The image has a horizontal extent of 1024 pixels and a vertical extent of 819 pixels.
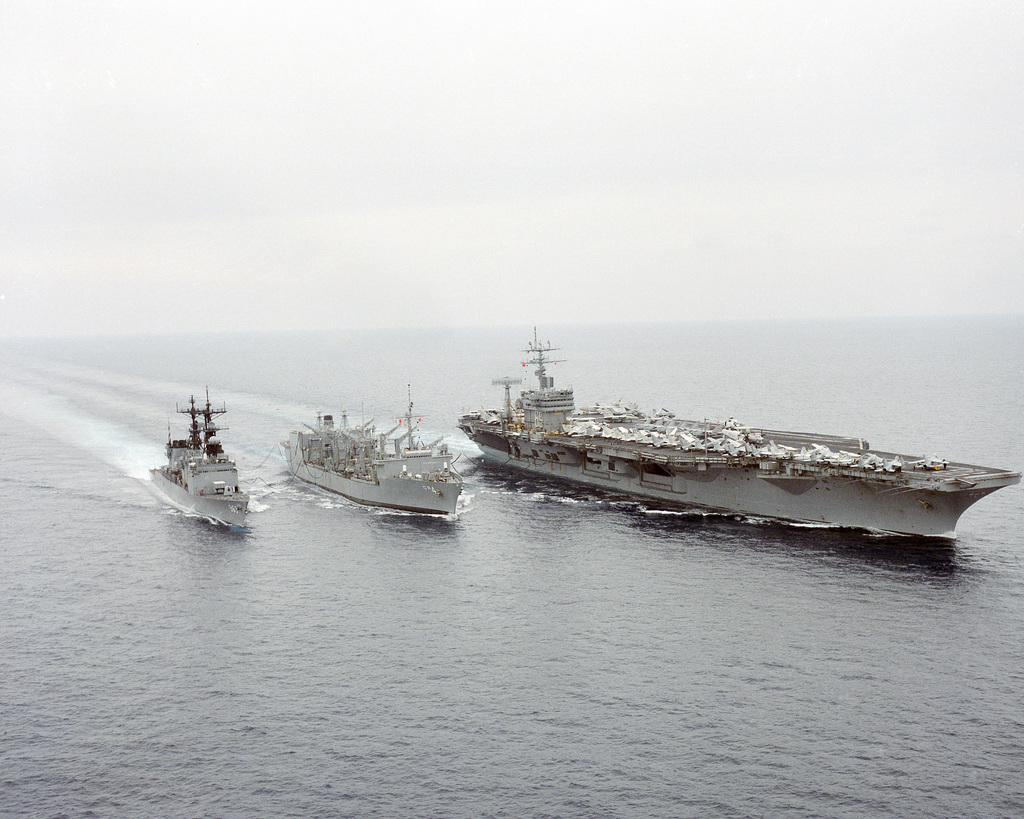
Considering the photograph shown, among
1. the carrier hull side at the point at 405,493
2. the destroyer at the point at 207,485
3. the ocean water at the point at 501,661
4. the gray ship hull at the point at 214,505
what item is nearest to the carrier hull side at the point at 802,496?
the ocean water at the point at 501,661

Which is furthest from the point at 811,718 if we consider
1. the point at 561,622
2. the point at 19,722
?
A: the point at 19,722

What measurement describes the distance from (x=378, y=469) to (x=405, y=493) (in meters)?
2.05

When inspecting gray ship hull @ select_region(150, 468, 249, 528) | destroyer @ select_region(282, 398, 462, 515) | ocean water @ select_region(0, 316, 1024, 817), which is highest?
destroyer @ select_region(282, 398, 462, 515)

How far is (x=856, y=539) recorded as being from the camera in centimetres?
3969

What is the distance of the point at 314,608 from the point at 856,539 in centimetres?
2327

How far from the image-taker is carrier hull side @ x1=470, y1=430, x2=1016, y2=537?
39.0 metres

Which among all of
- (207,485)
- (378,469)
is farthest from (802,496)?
(207,485)

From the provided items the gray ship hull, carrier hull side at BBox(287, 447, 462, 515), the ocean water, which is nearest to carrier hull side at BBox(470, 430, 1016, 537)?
the ocean water

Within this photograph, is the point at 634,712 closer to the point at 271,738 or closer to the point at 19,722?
the point at 271,738

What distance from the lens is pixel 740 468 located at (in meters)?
44.7

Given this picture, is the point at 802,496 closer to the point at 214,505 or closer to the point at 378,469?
the point at 378,469

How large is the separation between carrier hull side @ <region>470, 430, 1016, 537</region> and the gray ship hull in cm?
1988

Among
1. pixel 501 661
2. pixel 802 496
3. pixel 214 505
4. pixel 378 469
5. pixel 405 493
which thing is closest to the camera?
pixel 501 661

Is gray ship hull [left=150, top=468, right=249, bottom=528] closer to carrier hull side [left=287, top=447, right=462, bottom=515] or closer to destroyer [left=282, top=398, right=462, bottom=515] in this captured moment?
carrier hull side [left=287, top=447, right=462, bottom=515]
